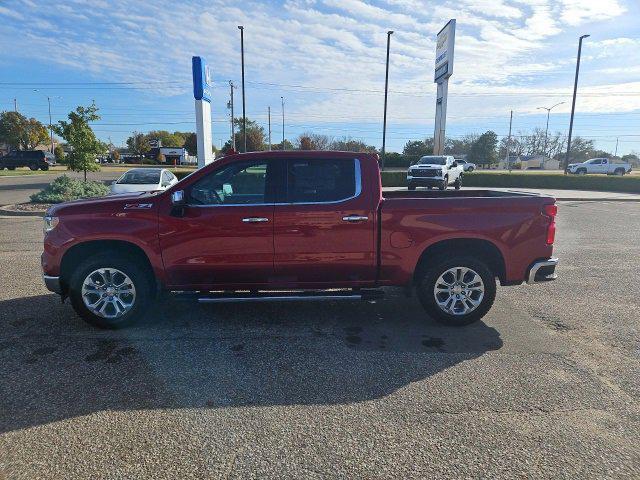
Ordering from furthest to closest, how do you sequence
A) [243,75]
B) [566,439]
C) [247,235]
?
[243,75] < [247,235] < [566,439]

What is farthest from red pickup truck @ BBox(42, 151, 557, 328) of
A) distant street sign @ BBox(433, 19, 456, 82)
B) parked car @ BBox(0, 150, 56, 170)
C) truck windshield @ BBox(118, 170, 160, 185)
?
parked car @ BBox(0, 150, 56, 170)

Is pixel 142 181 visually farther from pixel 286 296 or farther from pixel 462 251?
pixel 462 251

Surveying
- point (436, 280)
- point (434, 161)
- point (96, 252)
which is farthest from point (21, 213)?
point (434, 161)

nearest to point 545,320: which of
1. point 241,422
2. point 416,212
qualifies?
point 416,212

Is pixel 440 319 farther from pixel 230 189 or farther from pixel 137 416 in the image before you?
pixel 137 416

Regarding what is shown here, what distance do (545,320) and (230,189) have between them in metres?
3.97

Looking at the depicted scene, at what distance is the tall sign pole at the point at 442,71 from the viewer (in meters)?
28.0

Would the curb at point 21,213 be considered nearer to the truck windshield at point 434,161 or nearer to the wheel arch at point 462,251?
the wheel arch at point 462,251

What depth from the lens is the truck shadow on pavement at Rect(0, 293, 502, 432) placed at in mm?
3314

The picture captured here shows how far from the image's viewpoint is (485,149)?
79750 mm

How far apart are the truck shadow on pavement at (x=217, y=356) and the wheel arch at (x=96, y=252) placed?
0.58 meters

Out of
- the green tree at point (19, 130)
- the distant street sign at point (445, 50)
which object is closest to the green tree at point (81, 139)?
the distant street sign at point (445, 50)

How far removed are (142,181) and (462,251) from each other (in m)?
11.8

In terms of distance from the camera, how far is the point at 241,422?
3.02 m
